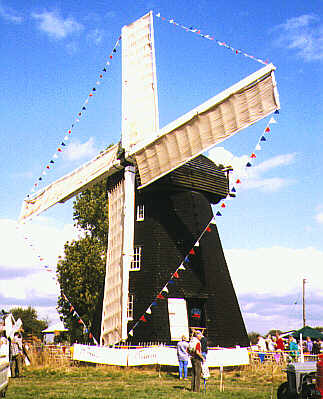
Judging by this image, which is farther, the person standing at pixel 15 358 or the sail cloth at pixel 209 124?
the person standing at pixel 15 358

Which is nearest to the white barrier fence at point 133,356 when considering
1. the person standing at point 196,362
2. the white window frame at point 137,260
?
the white window frame at point 137,260

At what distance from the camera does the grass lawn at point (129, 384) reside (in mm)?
11573

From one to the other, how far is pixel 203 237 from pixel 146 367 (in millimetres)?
5899

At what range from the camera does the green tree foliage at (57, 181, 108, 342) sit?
99.0 ft

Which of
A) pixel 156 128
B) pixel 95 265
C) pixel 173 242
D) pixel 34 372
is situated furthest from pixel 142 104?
pixel 95 265

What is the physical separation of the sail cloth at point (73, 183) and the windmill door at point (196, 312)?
232 inches

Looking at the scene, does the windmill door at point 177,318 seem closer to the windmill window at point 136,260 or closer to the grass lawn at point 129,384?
the grass lawn at point 129,384

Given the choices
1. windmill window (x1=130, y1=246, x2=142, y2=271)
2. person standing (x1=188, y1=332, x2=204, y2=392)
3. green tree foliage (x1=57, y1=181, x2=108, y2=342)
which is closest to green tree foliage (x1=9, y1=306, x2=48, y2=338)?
green tree foliage (x1=57, y1=181, x2=108, y2=342)

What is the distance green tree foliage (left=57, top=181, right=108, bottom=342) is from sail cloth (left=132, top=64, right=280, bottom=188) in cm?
1344

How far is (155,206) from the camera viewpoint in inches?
786

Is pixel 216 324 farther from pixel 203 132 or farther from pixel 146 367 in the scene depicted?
pixel 203 132

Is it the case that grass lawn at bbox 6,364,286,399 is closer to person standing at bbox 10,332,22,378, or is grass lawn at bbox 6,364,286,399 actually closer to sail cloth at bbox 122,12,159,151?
person standing at bbox 10,332,22,378

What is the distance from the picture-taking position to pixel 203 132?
16.5 m

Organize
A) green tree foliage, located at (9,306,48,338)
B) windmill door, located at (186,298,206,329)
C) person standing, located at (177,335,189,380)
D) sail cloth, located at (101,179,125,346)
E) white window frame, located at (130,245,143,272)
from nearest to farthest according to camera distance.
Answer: person standing, located at (177,335,189,380) → sail cloth, located at (101,179,125,346) → windmill door, located at (186,298,206,329) → white window frame, located at (130,245,143,272) → green tree foliage, located at (9,306,48,338)
